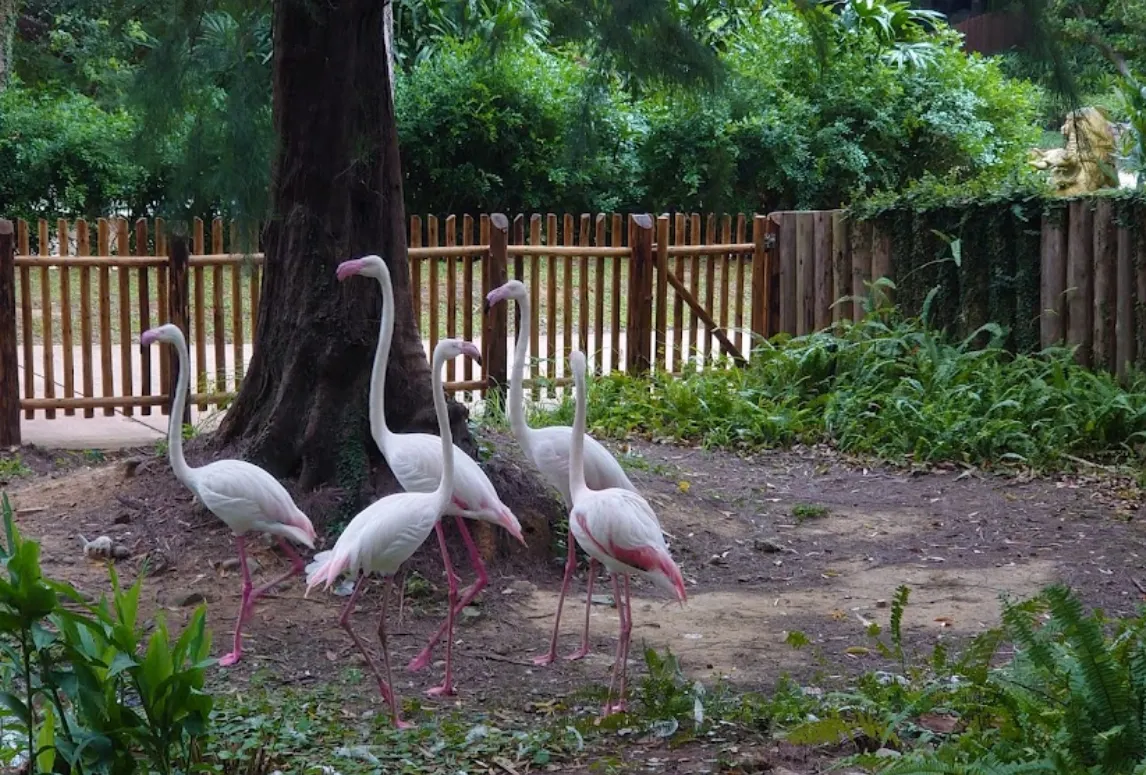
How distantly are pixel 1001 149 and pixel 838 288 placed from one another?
984 centimetres

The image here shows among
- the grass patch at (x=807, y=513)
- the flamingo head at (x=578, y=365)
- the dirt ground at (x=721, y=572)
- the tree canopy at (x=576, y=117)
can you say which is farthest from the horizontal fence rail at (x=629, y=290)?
the flamingo head at (x=578, y=365)

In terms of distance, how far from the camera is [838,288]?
39.7 feet

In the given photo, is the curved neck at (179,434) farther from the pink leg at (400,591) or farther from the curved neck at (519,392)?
the curved neck at (519,392)

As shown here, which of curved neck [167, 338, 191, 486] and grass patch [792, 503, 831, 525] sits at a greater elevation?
curved neck [167, 338, 191, 486]

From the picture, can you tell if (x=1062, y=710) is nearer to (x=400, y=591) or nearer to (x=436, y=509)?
(x=436, y=509)

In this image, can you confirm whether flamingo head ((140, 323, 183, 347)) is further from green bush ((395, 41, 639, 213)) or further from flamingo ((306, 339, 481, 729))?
green bush ((395, 41, 639, 213))

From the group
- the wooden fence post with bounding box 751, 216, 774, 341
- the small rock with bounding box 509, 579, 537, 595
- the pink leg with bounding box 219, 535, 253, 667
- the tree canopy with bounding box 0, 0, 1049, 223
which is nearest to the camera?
the pink leg with bounding box 219, 535, 253, 667

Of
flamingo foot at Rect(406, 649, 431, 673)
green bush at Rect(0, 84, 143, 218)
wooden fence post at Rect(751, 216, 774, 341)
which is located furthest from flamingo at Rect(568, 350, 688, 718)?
green bush at Rect(0, 84, 143, 218)

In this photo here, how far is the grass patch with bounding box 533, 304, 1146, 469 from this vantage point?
9.33 metres

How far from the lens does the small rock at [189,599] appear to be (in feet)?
20.0

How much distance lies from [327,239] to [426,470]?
1.63 meters

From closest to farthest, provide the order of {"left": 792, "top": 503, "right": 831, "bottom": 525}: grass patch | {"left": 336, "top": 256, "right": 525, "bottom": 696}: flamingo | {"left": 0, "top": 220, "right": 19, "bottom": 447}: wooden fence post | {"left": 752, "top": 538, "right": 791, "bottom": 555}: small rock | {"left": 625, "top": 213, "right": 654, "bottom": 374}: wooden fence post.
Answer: {"left": 336, "top": 256, "right": 525, "bottom": 696}: flamingo < {"left": 752, "top": 538, "right": 791, "bottom": 555}: small rock < {"left": 792, "top": 503, "right": 831, "bottom": 525}: grass patch < {"left": 0, "top": 220, "right": 19, "bottom": 447}: wooden fence post < {"left": 625, "top": 213, "right": 654, "bottom": 374}: wooden fence post

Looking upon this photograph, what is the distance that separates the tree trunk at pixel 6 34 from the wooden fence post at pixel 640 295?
12.2 m

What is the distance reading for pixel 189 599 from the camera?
614 centimetres
